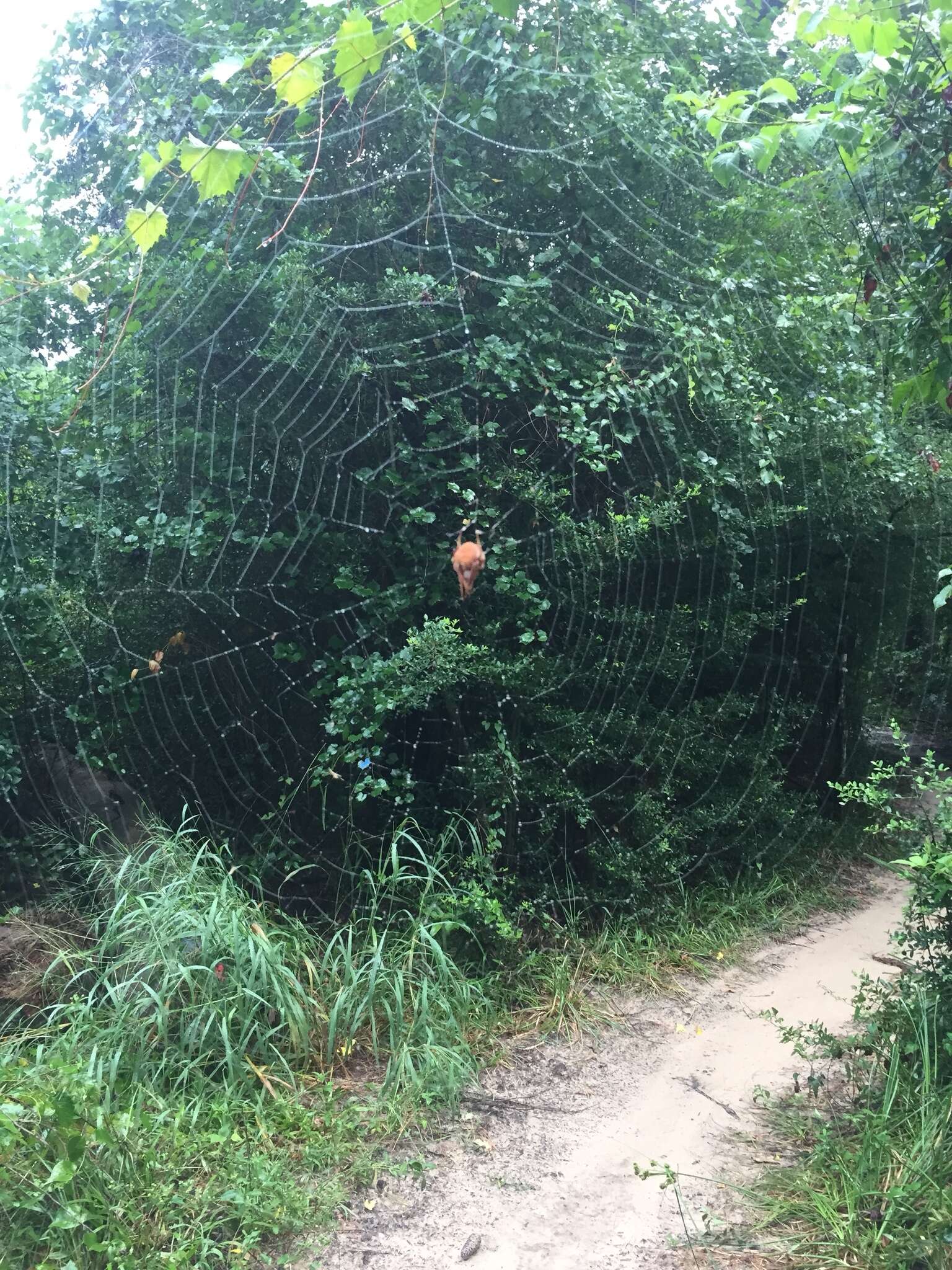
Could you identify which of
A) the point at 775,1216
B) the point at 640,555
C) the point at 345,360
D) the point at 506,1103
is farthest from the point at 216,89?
the point at 775,1216

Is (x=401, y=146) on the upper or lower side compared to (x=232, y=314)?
upper

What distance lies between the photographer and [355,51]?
5.41 feet

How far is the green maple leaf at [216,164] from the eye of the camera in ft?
5.17

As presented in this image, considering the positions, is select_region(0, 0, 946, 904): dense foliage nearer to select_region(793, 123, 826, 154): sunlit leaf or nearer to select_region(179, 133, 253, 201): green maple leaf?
select_region(793, 123, 826, 154): sunlit leaf

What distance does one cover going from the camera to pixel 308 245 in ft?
9.37

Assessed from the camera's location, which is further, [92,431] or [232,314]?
[92,431]

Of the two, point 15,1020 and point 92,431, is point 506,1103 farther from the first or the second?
point 92,431

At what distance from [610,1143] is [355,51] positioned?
8.72ft

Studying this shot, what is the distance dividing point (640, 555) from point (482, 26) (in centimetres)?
198

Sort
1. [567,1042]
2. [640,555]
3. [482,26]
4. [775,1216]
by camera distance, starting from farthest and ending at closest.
A: 1. [640,555]
2. [482,26]
3. [567,1042]
4. [775,1216]

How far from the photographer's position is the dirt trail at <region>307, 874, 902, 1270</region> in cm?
187

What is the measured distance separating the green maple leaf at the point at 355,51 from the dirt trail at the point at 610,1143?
7.89ft

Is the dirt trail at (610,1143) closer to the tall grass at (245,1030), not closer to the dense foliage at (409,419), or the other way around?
the tall grass at (245,1030)

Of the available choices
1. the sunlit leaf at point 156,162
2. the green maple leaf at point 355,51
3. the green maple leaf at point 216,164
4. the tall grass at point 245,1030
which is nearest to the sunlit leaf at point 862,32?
the green maple leaf at point 355,51
